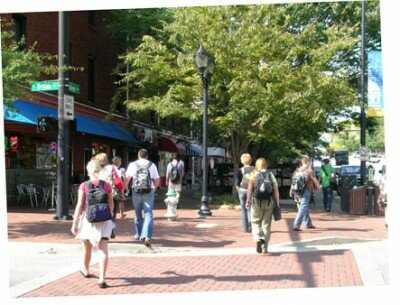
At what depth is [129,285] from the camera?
688 cm

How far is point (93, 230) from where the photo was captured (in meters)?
6.97

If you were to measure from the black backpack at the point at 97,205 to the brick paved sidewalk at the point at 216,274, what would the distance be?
0.86 metres

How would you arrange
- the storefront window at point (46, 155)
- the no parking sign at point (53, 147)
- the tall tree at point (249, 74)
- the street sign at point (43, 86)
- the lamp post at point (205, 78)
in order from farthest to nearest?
the storefront window at point (46, 155), the no parking sign at point (53, 147), the tall tree at point (249, 74), the lamp post at point (205, 78), the street sign at point (43, 86)

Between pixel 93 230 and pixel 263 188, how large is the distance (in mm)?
3357

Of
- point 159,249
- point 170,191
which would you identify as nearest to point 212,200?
point 170,191

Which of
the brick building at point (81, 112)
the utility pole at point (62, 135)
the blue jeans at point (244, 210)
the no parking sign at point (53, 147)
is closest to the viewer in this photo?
the blue jeans at point (244, 210)

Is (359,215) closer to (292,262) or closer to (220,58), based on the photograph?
(220,58)

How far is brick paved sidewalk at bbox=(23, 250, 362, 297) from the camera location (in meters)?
6.71

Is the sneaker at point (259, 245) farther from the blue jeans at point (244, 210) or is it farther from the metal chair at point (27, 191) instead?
the metal chair at point (27, 191)

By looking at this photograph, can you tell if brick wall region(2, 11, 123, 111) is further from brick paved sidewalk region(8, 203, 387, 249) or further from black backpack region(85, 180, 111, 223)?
black backpack region(85, 180, 111, 223)

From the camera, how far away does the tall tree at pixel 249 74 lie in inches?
660

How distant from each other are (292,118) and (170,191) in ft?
18.1

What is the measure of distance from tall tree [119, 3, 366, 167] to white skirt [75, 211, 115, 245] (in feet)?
32.8

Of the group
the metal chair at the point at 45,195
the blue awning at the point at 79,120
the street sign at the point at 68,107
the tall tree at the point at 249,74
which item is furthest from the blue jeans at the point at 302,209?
the metal chair at the point at 45,195
